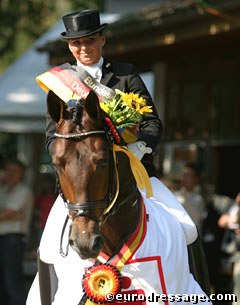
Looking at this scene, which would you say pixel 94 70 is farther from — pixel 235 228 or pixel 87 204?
pixel 235 228

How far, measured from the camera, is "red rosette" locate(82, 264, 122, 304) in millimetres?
6004

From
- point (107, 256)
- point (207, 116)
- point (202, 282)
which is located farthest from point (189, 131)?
point (107, 256)

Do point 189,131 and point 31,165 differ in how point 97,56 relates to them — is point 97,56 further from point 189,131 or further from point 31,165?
point 31,165

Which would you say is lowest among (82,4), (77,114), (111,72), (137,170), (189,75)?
(137,170)

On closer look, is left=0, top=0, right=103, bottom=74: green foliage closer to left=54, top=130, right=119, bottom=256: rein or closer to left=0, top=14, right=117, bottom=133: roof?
left=0, top=14, right=117, bottom=133: roof

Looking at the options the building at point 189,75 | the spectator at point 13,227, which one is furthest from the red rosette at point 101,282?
the spectator at point 13,227

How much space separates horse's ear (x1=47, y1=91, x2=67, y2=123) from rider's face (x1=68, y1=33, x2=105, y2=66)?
85 centimetres

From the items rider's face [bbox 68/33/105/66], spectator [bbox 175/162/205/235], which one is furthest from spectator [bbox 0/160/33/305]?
rider's face [bbox 68/33/105/66]

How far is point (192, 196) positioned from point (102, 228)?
5775 mm

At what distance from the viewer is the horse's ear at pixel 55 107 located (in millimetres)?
5914

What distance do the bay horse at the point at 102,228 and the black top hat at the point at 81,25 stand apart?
0.86 metres

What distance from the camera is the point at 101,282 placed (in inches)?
236

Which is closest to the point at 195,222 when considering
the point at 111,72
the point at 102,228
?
the point at 111,72

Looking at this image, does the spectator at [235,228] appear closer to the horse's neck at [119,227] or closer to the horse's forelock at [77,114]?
the horse's neck at [119,227]
